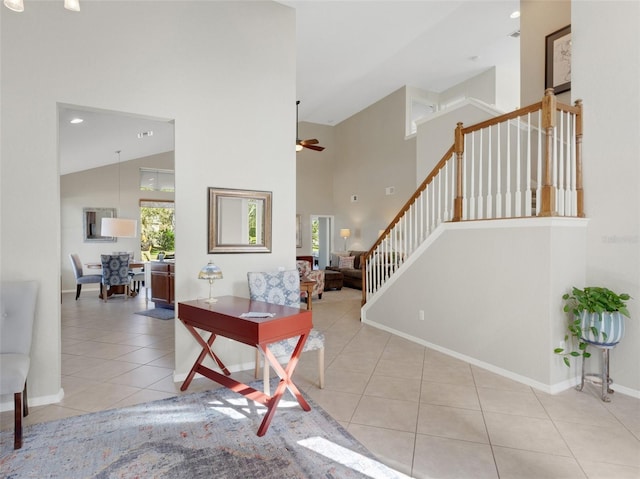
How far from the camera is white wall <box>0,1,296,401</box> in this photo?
2729mm

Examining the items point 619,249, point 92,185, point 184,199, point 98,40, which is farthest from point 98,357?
point 92,185

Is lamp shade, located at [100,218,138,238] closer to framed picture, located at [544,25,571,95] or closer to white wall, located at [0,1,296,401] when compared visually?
white wall, located at [0,1,296,401]

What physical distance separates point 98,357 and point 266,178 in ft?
8.84

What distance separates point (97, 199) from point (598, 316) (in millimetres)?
9858

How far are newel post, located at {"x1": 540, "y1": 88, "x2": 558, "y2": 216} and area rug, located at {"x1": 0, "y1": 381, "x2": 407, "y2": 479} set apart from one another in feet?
8.05

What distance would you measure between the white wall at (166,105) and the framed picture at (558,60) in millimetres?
3227

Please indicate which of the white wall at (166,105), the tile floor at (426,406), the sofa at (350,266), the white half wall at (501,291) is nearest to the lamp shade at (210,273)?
the white wall at (166,105)

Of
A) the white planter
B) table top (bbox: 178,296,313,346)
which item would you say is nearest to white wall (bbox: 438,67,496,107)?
the white planter

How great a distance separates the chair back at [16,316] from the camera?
251 centimetres

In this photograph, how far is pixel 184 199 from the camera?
10.9 ft

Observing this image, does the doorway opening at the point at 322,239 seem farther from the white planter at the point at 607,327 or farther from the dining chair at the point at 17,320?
the dining chair at the point at 17,320

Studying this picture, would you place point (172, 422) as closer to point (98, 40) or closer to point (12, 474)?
point (12, 474)

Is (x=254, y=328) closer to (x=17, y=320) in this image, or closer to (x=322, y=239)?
(x=17, y=320)

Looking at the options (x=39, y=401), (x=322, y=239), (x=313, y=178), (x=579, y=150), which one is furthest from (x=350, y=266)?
(x=39, y=401)
